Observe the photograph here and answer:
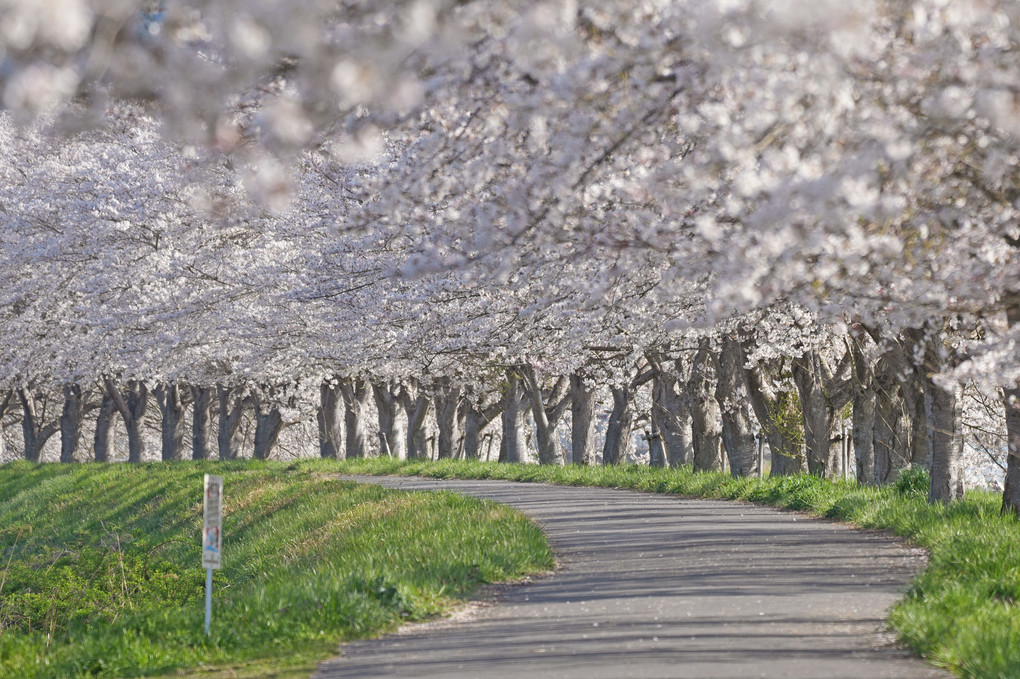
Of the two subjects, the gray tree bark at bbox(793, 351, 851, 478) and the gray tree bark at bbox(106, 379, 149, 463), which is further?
the gray tree bark at bbox(106, 379, 149, 463)

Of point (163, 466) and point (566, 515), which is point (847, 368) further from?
point (163, 466)

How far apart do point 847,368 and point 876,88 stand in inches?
702

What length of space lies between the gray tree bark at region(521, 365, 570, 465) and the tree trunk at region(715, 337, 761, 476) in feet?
21.0

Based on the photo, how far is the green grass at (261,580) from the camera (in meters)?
8.62

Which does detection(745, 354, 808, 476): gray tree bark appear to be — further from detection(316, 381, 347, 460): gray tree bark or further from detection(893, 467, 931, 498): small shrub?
detection(316, 381, 347, 460): gray tree bark

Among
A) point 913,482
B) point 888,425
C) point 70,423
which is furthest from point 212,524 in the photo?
point 70,423

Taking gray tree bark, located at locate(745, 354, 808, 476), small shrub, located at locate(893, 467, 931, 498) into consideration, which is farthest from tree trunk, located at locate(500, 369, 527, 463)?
small shrub, located at locate(893, 467, 931, 498)

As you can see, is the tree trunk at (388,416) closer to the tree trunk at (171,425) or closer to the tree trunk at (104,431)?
the tree trunk at (171,425)

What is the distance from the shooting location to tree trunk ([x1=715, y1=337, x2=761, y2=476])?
842 inches

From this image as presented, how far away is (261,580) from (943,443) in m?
7.94

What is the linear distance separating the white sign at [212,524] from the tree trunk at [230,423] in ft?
101

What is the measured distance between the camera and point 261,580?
12.6 meters

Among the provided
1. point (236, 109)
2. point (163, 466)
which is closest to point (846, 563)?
point (236, 109)

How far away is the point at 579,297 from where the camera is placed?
49.7ft
